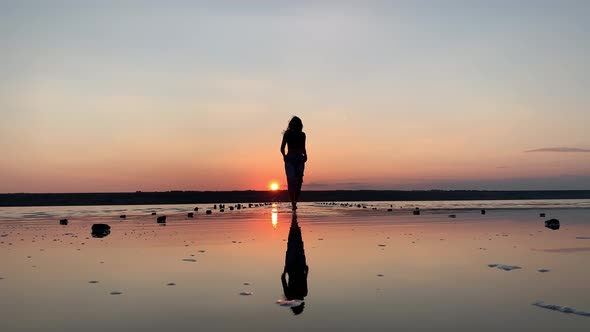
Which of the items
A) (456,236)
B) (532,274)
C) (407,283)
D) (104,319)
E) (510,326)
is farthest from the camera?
(456,236)

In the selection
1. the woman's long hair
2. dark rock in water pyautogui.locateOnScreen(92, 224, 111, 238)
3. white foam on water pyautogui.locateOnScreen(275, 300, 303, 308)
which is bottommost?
white foam on water pyautogui.locateOnScreen(275, 300, 303, 308)

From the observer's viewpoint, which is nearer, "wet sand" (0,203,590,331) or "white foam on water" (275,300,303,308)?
"wet sand" (0,203,590,331)

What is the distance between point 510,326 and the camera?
5.47 meters

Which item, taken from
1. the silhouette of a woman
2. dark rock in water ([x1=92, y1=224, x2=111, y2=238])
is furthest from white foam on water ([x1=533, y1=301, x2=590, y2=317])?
dark rock in water ([x1=92, y1=224, x2=111, y2=238])

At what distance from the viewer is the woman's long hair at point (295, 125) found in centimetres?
2056

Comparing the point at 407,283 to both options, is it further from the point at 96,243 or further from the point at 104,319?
the point at 96,243

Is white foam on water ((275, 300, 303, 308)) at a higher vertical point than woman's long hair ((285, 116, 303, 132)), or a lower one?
lower

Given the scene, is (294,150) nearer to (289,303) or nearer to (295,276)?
(295,276)

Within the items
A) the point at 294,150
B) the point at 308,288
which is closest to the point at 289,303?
the point at 308,288

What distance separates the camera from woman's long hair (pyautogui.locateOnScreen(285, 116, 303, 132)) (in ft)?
67.5

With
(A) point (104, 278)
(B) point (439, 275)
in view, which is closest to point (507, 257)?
(B) point (439, 275)

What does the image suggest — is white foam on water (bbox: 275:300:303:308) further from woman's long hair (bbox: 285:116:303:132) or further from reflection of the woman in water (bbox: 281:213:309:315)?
woman's long hair (bbox: 285:116:303:132)

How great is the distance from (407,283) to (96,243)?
10899 mm

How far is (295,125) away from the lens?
67.5ft
